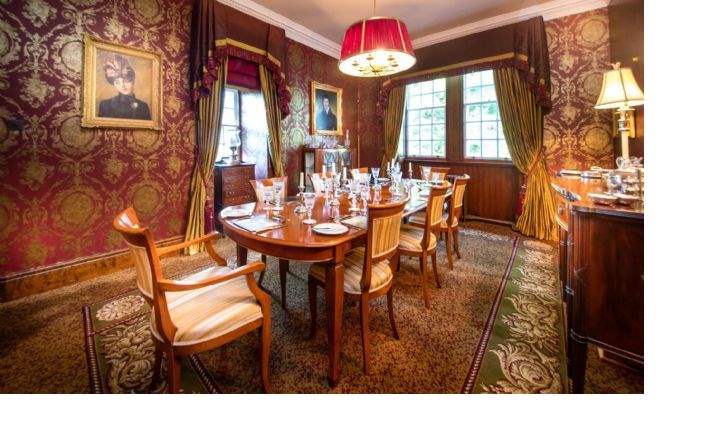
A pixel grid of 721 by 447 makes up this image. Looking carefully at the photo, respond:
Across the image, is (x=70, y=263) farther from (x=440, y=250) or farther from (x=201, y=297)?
(x=440, y=250)

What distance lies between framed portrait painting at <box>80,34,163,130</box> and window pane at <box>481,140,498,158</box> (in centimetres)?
419

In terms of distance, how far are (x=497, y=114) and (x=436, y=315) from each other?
365 centimetres

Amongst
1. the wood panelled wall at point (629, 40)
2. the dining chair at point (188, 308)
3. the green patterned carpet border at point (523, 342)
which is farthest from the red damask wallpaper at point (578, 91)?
the dining chair at point (188, 308)

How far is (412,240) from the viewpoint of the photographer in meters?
2.21

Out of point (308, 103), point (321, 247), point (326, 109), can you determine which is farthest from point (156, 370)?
point (326, 109)

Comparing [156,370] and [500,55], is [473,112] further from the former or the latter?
[156,370]

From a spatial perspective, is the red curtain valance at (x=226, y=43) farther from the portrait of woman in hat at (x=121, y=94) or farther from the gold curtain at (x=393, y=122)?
the gold curtain at (x=393, y=122)

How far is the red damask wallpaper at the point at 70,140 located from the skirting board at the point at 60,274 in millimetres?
62

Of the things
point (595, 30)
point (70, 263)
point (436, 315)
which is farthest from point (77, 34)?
point (595, 30)

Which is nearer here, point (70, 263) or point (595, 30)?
point (70, 263)

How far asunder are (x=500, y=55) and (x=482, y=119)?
2.86 feet

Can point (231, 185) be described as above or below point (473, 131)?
below
